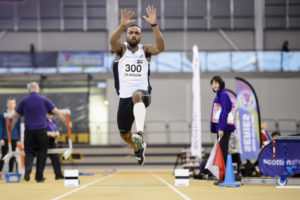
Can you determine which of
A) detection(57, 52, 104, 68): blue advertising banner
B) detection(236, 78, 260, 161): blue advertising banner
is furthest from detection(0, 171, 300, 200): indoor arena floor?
detection(57, 52, 104, 68): blue advertising banner

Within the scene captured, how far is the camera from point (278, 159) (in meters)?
8.52

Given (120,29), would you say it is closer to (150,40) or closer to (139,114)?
(139,114)

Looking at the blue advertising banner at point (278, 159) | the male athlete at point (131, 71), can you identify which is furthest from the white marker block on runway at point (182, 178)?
the male athlete at point (131, 71)

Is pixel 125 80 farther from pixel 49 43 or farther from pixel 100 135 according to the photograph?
pixel 49 43

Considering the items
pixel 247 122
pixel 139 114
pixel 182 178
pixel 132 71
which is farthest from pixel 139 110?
pixel 247 122

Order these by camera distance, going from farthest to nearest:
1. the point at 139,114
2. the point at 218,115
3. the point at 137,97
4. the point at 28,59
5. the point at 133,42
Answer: the point at 28,59 < the point at 218,115 < the point at 133,42 < the point at 137,97 < the point at 139,114

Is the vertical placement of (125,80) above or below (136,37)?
below

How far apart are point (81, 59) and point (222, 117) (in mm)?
14101

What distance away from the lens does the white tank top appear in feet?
19.8

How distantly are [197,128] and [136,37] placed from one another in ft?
18.8

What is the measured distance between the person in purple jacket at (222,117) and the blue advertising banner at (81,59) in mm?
13431

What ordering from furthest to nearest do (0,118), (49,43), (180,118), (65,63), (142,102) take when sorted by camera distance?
(49,43) → (180,118) → (65,63) → (0,118) → (142,102)

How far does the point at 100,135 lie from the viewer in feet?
70.6

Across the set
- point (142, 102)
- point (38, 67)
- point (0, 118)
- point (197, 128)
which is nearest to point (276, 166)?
point (197, 128)
